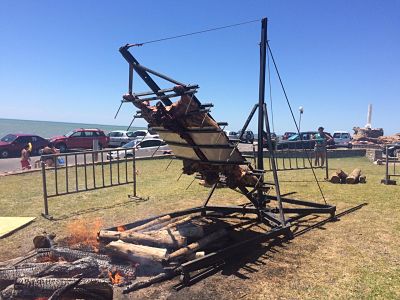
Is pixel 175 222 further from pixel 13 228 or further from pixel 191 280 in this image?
pixel 13 228

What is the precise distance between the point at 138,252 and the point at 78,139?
3125 cm

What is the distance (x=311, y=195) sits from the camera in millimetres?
12031

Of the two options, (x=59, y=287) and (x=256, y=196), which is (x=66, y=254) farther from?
(x=256, y=196)

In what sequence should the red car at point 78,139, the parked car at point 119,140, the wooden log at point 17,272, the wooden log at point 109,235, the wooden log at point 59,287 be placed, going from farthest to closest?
the parked car at point 119,140
the red car at point 78,139
the wooden log at point 109,235
the wooden log at point 17,272
the wooden log at point 59,287

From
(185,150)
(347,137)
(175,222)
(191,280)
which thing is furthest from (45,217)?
(347,137)

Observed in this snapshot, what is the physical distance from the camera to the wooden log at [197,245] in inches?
224

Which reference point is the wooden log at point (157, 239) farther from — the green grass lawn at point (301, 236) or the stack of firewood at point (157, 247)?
the green grass lawn at point (301, 236)

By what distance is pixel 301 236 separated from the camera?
7.50 meters

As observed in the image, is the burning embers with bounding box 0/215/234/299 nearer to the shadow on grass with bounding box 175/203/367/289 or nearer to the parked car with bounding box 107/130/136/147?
the shadow on grass with bounding box 175/203/367/289

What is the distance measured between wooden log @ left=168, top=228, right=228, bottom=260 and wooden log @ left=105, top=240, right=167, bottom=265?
0.18 m

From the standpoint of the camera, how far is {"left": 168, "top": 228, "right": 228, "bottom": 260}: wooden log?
5684mm

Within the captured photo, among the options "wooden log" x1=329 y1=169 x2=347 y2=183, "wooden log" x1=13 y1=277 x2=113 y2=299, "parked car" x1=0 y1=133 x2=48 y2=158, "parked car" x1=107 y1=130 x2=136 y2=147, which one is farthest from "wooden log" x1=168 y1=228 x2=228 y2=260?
"parked car" x1=107 y1=130 x2=136 y2=147

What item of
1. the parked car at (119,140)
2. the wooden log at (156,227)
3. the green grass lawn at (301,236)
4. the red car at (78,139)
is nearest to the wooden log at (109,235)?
the wooden log at (156,227)

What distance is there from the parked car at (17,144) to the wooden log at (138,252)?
2787 cm
